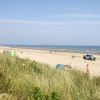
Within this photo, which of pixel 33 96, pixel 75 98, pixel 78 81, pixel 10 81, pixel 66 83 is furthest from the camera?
pixel 78 81

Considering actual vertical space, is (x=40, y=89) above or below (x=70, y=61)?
above

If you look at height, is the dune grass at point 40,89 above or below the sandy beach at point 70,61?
above

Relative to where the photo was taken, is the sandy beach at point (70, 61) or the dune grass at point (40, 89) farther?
the sandy beach at point (70, 61)

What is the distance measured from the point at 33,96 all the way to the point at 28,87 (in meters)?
0.69

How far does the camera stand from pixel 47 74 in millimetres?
8008

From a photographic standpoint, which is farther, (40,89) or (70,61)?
(70,61)

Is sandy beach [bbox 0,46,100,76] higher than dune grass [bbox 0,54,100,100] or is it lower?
lower

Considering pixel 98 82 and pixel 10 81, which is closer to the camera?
pixel 10 81

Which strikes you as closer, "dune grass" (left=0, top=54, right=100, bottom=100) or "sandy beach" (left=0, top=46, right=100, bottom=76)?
"dune grass" (left=0, top=54, right=100, bottom=100)

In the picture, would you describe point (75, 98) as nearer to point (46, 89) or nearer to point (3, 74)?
point (46, 89)

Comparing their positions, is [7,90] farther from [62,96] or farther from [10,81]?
[62,96]

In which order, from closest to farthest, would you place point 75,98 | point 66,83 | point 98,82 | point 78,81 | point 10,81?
point 75,98, point 10,81, point 66,83, point 78,81, point 98,82

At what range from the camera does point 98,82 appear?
8414mm

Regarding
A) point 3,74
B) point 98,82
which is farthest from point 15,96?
point 98,82
